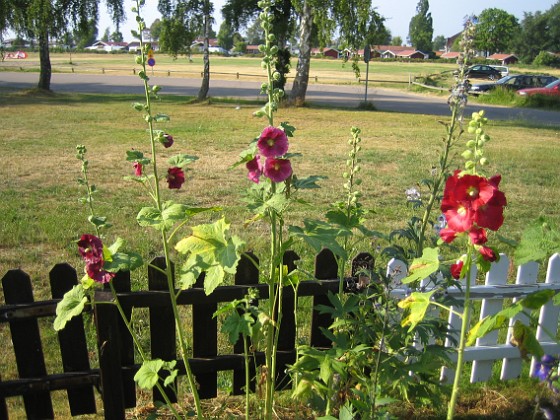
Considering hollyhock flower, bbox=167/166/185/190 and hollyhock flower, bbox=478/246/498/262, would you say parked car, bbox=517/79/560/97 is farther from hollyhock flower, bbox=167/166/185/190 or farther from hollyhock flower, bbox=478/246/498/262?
hollyhock flower, bbox=478/246/498/262

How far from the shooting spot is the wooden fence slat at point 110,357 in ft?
7.97

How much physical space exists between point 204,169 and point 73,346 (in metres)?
5.63

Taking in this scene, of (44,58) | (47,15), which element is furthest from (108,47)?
(47,15)

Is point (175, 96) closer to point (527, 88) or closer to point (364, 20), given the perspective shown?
point (364, 20)

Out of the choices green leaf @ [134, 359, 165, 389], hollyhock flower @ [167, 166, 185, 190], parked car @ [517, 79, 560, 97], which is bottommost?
green leaf @ [134, 359, 165, 389]

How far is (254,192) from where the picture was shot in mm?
1698

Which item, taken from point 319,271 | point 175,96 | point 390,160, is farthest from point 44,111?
point 319,271

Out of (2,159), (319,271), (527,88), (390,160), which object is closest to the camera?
(319,271)

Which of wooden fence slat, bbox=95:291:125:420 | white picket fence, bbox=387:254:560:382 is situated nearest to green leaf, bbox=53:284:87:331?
wooden fence slat, bbox=95:291:125:420

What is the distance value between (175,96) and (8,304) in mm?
21122

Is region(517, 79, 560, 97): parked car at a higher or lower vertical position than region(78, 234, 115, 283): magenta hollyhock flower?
lower

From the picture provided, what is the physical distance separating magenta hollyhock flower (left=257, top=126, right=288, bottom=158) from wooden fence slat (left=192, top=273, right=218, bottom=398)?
1.15 m

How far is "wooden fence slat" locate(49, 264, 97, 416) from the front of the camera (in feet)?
8.14

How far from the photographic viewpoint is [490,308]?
2961mm
